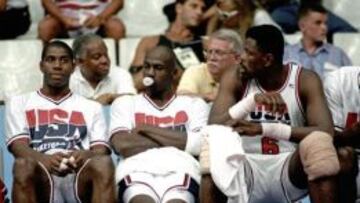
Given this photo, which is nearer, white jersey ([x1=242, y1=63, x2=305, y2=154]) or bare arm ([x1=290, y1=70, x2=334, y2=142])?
bare arm ([x1=290, y1=70, x2=334, y2=142])

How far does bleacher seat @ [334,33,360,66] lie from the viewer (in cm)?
1076

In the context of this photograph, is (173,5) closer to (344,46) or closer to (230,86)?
(344,46)

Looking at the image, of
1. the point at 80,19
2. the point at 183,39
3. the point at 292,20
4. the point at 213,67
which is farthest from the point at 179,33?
the point at 213,67

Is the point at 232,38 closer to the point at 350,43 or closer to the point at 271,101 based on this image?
the point at 271,101

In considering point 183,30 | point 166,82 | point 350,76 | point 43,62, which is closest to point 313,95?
point 350,76

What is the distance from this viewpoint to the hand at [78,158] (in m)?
7.76

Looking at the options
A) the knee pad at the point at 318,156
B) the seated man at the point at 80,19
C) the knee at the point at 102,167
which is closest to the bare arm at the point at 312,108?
the knee pad at the point at 318,156

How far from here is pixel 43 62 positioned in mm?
8141

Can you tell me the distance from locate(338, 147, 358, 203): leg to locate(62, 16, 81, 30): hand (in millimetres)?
3424

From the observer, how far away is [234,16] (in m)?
10.5

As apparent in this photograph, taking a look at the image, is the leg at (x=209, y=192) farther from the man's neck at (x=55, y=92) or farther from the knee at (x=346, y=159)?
the man's neck at (x=55, y=92)

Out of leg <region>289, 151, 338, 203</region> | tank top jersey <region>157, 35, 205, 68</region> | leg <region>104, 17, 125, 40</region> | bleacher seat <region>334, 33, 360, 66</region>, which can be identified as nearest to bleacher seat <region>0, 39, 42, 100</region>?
leg <region>104, 17, 125, 40</region>

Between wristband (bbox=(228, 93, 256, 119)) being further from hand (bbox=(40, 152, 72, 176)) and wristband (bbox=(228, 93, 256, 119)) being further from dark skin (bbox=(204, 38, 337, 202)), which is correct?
hand (bbox=(40, 152, 72, 176))

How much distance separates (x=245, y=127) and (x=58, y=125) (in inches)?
43.6
